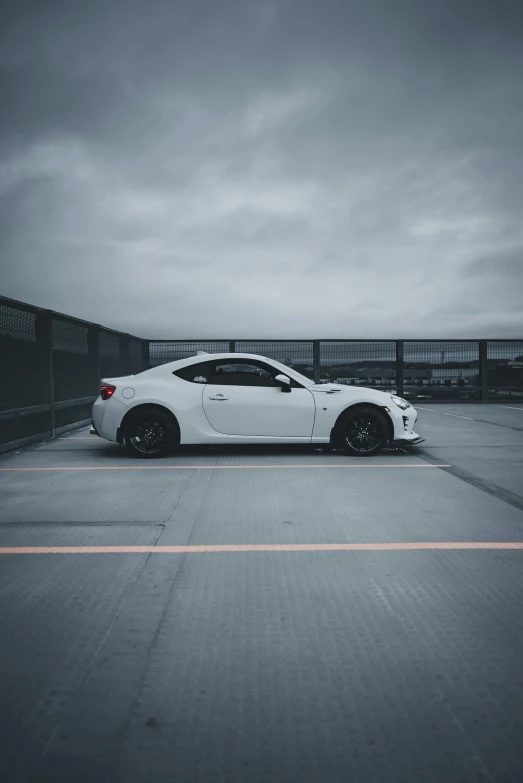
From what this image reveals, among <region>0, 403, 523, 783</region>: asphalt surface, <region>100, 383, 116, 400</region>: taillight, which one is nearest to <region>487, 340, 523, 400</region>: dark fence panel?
<region>100, 383, 116, 400</region>: taillight

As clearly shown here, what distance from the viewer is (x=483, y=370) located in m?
20.2

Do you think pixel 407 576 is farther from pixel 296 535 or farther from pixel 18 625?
pixel 18 625

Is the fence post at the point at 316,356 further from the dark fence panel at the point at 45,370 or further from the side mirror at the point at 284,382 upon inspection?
the side mirror at the point at 284,382

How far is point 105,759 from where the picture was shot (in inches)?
77.4

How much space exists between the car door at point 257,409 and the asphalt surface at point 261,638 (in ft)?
7.80

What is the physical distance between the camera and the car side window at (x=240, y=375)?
8.26 meters

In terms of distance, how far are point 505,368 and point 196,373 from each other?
15.0 m

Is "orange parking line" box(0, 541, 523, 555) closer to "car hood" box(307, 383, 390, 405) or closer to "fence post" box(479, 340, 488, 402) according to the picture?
"car hood" box(307, 383, 390, 405)

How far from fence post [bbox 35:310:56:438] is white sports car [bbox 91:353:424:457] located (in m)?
2.26

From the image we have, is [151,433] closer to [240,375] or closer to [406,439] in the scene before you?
[240,375]

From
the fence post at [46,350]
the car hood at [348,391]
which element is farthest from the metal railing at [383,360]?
the car hood at [348,391]

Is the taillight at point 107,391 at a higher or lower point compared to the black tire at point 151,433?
higher

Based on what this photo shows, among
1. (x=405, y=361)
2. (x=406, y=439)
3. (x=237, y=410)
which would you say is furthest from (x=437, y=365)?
(x=237, y=410)

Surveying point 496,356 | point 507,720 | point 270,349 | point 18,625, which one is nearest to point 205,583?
point 18,625
